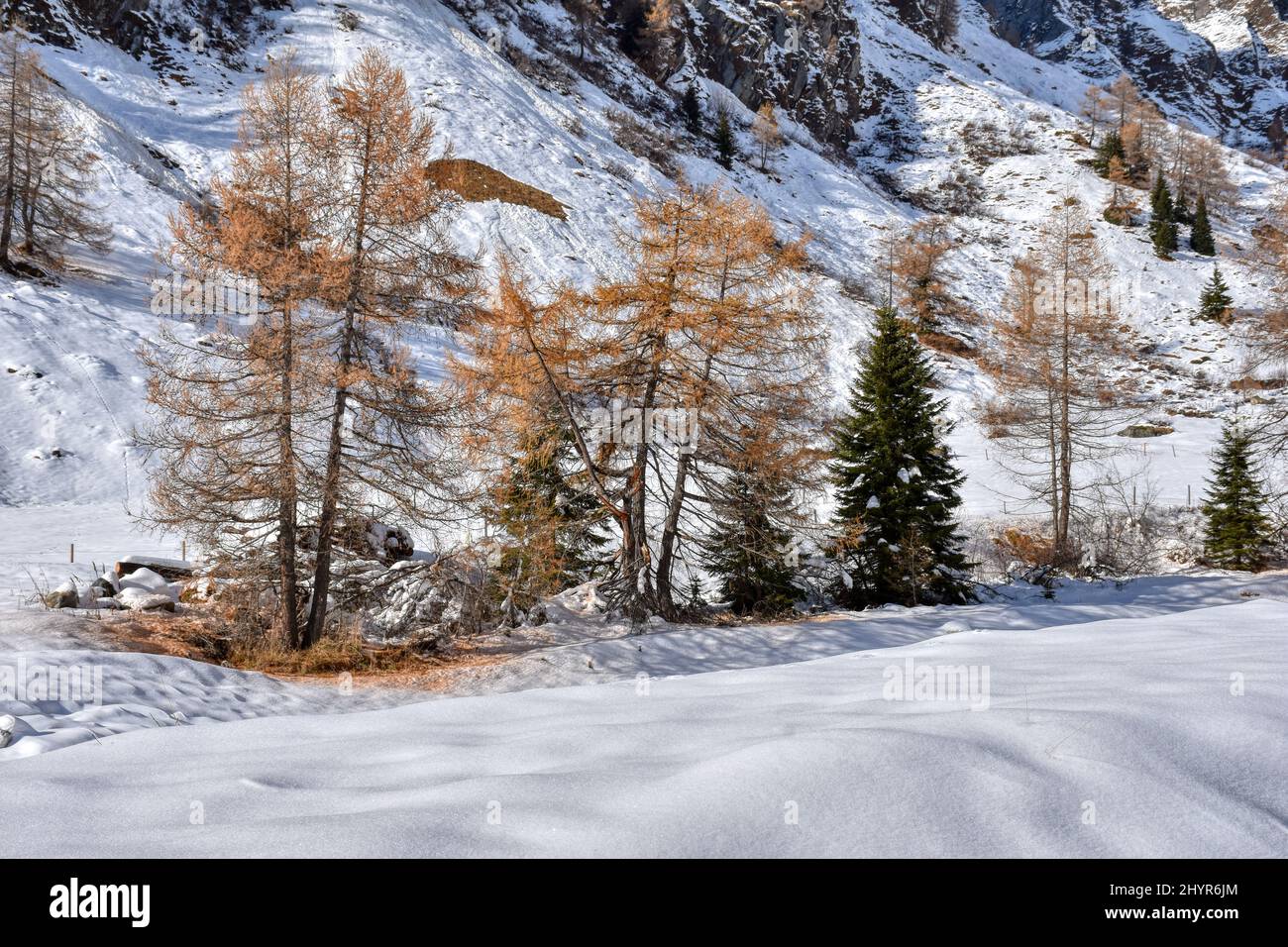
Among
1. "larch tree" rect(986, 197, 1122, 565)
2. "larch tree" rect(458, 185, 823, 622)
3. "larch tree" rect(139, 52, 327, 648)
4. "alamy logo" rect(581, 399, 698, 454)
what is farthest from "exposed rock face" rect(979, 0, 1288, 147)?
"larch tree" rect(139, 52, 327, 648)

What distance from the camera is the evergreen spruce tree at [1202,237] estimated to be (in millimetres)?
50438

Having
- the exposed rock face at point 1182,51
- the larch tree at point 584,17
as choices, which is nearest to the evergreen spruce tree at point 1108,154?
the larch tree at point 584,17

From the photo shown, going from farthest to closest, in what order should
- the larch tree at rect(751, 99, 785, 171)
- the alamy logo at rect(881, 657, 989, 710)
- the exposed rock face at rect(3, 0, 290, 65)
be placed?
the larch tree at rect(751, 99, 785, 171), the exposed rock face at rect(3, 0, 290, 65), the alamy logo at rect(881, 657, 989, 710)

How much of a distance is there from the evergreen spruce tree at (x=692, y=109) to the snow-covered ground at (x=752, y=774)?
58637 mm

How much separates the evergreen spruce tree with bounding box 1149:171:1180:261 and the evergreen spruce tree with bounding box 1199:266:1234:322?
7.01 meters

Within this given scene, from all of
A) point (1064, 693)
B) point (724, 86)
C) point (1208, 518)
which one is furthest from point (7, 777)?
point (724, 86)

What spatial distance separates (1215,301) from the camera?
42.2 metres

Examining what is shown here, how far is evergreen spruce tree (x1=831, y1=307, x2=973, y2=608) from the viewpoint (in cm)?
1422

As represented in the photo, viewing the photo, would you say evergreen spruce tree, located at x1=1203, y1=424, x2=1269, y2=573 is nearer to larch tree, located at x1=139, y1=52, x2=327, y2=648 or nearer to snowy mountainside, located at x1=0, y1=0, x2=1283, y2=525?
snowy mountainside, located at x1=0, y1=0, x2=1283, y2=525

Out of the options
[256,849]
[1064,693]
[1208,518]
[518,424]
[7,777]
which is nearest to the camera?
[256,849]

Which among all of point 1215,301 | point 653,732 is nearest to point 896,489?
point 653,732

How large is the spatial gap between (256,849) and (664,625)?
9.80m

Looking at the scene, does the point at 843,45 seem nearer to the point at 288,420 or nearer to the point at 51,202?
the point at 51,202
